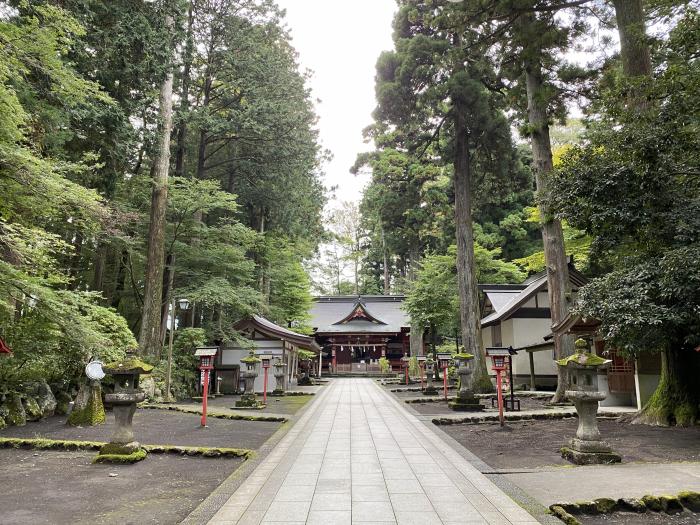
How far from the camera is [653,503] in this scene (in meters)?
3.98

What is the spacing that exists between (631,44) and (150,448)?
11289 mm

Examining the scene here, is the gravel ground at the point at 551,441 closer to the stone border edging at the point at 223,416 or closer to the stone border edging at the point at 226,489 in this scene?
the stone border edging at the point at 226,489

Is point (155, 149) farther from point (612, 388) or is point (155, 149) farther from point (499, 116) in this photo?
point (612, 388)

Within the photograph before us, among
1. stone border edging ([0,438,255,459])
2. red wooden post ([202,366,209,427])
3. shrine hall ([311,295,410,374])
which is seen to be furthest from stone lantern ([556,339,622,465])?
shrine hall ([311,295,410,374])

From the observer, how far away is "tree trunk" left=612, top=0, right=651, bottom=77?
8.87 meters

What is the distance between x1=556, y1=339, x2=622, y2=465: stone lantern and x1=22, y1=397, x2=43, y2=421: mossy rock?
9704 mm

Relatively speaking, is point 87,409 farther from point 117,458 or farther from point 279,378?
point 279,378

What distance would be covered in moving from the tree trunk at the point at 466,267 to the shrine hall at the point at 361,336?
16.7 m

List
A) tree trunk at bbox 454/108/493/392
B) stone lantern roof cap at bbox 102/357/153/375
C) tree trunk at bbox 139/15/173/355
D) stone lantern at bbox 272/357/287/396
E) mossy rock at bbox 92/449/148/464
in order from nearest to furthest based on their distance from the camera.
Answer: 1. mossy rock at bbox 92/449/148/464
2. stone lantern roof cap at bbox 102/357/153/375
3. tree trunk at bbox 139/15/173/355
4. tree trunk at bbox 454/108/493/392
5. stone lantern at bbox 272/357/287/396

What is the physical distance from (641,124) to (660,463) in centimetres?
522

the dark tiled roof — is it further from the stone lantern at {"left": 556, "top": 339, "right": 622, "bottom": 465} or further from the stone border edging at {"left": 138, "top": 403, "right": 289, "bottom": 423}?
the stone lantern at {"left": 556, "top": 339, "right": 622, "bottom": 465}

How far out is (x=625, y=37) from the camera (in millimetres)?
8961

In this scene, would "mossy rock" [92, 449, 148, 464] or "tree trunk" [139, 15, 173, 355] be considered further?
"tree trunk" [139, 15, 173, 355]

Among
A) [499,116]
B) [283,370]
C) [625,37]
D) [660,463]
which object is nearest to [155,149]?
[283,370]
